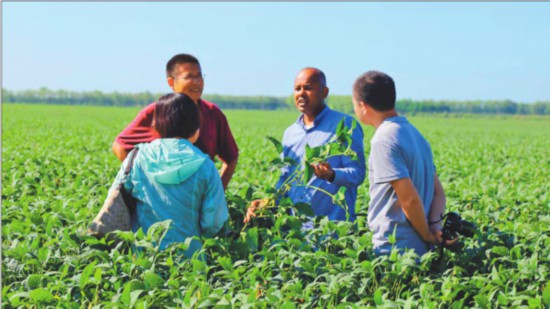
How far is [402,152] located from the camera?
11.5ft

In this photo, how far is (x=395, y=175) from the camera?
11.3ft

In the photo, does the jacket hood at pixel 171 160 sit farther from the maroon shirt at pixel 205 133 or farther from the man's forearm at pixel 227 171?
the man's forearm at pixel 227 171

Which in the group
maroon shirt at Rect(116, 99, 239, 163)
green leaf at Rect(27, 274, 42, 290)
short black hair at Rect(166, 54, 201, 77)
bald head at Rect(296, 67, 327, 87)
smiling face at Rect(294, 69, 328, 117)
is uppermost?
short black hair at Rect(166, 54, 201, 77)

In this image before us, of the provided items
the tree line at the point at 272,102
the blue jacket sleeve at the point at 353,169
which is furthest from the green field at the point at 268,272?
the tree line at the point at 272,102

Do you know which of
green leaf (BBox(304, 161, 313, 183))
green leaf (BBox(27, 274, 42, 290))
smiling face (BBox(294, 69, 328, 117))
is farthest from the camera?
smiling face (BBox(294, 69, 328, 117))

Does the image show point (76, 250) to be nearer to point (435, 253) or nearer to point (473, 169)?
point (435, 253)

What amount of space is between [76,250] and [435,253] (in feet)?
7.21

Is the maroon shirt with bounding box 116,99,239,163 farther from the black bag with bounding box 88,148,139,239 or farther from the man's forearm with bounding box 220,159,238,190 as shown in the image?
the black bag with bounding box 88,148,139,239

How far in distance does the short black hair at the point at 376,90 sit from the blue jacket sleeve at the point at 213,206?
981mm

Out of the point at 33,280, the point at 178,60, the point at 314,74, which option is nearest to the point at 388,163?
the point at 314,74

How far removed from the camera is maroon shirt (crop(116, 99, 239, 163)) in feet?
15.0

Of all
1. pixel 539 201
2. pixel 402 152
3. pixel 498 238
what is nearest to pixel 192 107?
pixel 402 152

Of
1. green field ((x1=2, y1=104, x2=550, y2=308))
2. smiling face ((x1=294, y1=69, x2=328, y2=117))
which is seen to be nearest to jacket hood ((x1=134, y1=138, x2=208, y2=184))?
green field ((x1=2, y1=104, x2=550, y2=308))

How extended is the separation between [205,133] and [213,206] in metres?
1.20
